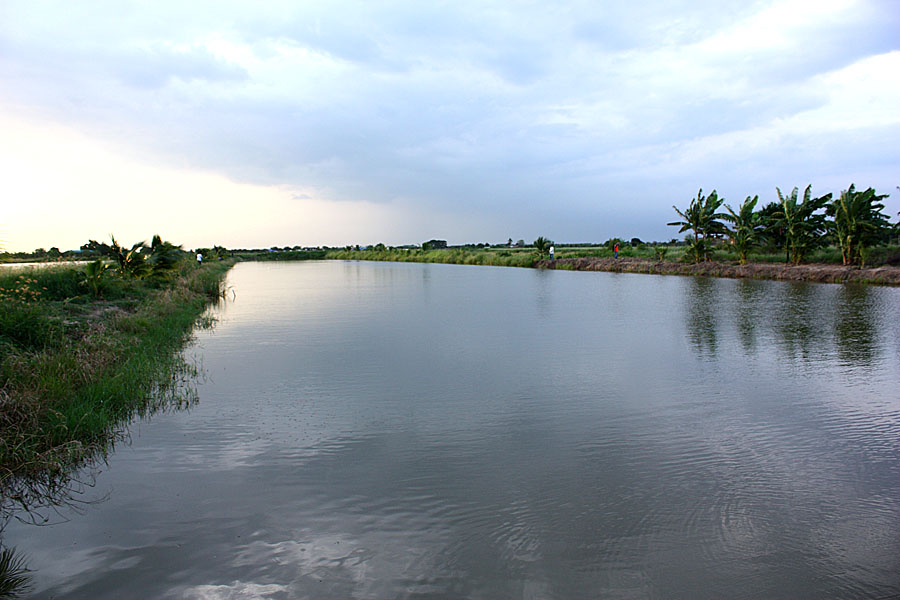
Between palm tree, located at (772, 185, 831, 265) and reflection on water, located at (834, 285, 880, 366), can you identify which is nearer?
reflection on water, located at (834, 285, 880, 366)

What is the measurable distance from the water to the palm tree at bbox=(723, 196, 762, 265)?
62.5 ft

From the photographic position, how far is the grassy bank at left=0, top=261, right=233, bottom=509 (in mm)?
4215

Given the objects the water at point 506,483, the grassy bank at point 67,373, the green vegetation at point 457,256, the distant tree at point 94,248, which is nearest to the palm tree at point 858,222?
the water at point 506,483

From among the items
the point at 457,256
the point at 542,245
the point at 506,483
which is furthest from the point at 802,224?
the point at 457,256

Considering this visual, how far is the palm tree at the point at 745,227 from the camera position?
1015 inches

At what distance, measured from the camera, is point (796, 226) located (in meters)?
23.5

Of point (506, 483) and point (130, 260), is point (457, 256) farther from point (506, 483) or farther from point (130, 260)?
point (506, 483)

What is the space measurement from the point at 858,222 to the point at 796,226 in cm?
322

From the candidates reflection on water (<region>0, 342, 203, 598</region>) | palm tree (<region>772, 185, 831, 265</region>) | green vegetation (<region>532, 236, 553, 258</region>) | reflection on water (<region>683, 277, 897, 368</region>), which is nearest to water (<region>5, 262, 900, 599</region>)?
reflection on water (<region>0, 342, 203, 598</region>)

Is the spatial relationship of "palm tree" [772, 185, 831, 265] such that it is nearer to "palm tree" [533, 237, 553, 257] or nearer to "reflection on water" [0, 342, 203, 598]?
"palm tree" [533, 237, 553, 257]

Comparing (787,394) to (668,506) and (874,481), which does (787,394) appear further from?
(668,506)

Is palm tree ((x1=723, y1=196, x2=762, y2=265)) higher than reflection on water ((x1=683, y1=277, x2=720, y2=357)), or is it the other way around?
palm tree ((x1=723, y1=196, x2=762, y2=265))

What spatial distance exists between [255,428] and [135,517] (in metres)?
1.75

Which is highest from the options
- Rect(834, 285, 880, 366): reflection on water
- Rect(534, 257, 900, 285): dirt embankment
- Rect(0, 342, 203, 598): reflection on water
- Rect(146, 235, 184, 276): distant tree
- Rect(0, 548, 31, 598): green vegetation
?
Rect(146, 235, 184, 276): distant tree
